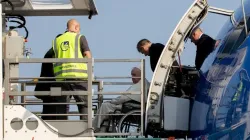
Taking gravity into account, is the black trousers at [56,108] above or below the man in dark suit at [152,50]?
below

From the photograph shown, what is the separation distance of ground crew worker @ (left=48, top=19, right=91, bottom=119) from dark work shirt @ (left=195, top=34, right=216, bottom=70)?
174cm

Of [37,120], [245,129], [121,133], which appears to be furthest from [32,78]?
[245,129]

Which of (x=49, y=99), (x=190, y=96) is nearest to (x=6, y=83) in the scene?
(x=49, y=99)

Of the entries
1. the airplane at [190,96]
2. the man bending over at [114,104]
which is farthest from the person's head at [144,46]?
the airplane at [190,96]

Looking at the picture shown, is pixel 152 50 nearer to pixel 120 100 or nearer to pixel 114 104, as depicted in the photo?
pixel 120 100

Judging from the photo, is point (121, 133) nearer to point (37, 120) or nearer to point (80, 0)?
point (37, 120)

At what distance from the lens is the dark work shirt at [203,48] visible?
12703 mm

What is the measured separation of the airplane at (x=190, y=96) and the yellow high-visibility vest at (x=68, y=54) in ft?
1.92

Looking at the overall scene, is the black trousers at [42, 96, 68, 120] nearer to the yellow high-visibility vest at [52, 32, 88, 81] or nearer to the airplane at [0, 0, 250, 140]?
the yellow high-visibility vest at [52, 32, 88, 81]

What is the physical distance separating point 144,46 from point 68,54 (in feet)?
4.67

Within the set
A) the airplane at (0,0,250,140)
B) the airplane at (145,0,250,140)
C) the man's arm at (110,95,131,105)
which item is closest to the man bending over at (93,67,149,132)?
the man's arm at (110,95,131,105)

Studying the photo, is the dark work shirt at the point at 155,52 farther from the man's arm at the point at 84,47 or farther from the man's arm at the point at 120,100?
the man's arm at the point at 84,47

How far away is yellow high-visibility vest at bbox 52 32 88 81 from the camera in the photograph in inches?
501

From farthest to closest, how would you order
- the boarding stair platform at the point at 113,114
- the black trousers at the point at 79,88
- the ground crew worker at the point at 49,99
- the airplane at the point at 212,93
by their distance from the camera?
the ground crew worker at the point at 49,99 → the black trousers at the point at 79,88 → the boarding stair platform at the point at 113,114 → the airplane at the point at 212,93
